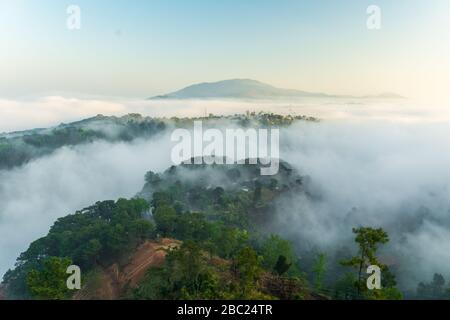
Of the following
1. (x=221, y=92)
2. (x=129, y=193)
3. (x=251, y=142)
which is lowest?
(x=129, y=193)

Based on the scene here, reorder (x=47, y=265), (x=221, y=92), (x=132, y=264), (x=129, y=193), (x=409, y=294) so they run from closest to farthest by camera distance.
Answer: (x=47, y=265)
(x=132, y=264)
(x=409, y=294)
(x=221, y=92)
(x=129, y=193)

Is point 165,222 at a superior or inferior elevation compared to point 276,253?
superior

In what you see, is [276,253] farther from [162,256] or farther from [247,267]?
[247,267]

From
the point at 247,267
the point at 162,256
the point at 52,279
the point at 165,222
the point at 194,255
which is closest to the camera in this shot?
the point at 247,267

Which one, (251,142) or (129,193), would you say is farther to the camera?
(129,193)

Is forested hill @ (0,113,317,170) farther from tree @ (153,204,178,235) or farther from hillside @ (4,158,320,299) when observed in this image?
tree @ (153,204,178,235)

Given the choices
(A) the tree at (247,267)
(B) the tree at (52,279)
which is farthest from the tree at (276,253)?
(B) the tree at (52,279)

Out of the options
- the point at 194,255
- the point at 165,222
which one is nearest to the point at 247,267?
the point at 194,255
